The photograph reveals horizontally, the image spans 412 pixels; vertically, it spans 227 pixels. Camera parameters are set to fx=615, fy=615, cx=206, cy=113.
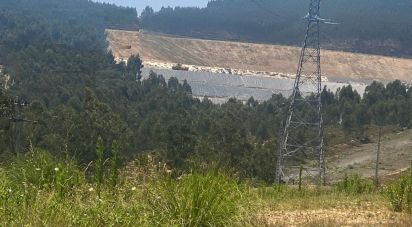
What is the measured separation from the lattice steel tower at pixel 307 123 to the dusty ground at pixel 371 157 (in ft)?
6.51

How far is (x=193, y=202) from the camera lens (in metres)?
6.71

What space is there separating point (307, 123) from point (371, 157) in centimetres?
3053

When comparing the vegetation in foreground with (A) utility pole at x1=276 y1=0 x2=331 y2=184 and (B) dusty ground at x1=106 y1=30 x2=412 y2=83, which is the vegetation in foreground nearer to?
(A) utility pole at x1=276 y1=0 x2=331 y2=184

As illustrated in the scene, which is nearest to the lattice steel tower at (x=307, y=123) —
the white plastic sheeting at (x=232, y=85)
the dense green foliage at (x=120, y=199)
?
the dense green foliage at (x=120, y=199)

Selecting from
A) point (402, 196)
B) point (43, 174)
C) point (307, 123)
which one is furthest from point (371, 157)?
point (43, 174)

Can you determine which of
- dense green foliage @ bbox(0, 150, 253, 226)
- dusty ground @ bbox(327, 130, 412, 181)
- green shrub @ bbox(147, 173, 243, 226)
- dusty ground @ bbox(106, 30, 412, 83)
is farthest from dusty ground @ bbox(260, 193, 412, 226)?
dusty ground @ bbox(106, 30, 412, 83)

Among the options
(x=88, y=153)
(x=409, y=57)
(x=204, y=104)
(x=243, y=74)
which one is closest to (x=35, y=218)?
(x=88, y=153)

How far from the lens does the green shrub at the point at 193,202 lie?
6.68 m

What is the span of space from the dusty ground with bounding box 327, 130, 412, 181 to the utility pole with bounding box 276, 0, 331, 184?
2465 mm

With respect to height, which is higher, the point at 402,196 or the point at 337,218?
the point at 402,196

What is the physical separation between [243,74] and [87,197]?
13173cm

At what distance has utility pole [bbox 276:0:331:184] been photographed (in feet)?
100

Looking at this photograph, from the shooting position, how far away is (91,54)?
356 ft

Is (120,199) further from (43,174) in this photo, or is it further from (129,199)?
(43,174)
